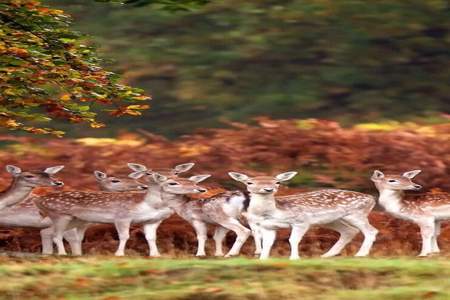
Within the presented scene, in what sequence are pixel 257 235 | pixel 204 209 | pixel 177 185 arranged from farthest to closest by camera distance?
pixel 177 185
pixel 204 209
pixel 257 235

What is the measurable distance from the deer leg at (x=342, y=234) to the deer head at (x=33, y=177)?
3644mm

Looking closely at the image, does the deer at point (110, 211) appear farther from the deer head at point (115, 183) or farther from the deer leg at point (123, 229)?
the deer head at point (115, 183)

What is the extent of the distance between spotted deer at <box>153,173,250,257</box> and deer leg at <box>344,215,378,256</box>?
53.4 inches

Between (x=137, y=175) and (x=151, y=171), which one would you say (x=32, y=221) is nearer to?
(x=137, y=175)

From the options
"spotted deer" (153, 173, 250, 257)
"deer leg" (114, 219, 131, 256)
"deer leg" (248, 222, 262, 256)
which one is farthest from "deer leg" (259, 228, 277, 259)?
"deer leg" (114, 219, 131, 256)

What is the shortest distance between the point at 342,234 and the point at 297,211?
964 millimetres

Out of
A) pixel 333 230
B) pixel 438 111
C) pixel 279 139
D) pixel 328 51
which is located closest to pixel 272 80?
pixel 328 51

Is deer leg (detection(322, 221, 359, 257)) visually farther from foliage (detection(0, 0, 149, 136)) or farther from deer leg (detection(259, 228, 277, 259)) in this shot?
foliage (detection(0, 0, 149, 136))

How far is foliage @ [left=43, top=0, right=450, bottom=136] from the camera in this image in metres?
30.8

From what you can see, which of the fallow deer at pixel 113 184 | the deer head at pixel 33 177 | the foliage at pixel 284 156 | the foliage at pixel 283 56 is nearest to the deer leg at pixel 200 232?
the fallow deer at pixel 113 184

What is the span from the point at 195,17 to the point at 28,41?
15.8m

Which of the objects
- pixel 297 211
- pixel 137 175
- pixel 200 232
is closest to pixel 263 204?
pixel 297 211

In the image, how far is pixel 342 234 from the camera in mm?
18938

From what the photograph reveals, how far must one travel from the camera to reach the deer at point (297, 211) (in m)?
18.2
